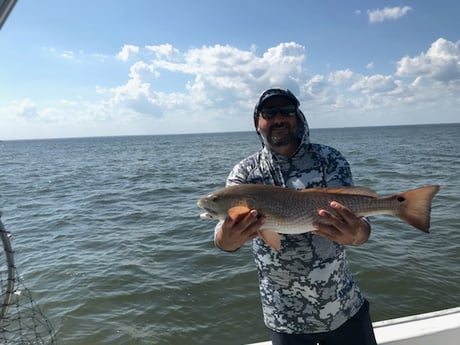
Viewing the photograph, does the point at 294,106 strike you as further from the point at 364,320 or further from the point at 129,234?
the point at 129,234

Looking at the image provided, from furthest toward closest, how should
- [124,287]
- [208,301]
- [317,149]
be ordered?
[124,287] < [208,301] < [317,149]

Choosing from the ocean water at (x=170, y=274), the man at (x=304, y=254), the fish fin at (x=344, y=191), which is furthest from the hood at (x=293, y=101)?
the ocean water at (x=170, y=274)

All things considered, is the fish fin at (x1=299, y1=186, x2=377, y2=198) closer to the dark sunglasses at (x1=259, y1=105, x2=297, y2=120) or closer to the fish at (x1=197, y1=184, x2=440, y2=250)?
the fish at (x1=197, y1=184, x2=440, y2=250)

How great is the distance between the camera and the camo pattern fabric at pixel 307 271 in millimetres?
3107

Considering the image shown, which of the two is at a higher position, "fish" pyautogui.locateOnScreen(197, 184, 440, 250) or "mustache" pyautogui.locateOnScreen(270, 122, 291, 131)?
"mustache" pyautogui.locateOnScreen(270, 122, 291, 131)

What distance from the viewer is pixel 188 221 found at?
15.5m

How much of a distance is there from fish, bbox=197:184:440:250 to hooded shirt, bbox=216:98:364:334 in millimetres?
167

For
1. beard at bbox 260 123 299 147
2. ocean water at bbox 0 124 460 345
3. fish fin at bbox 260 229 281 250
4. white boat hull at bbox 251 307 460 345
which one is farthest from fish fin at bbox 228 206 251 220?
ocean water at bbox 0 124 460 345

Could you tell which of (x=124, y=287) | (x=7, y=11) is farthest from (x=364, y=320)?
(x=124, y=287)

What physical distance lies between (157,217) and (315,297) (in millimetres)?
14016

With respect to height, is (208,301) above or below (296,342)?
below

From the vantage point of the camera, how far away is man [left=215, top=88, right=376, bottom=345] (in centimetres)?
310

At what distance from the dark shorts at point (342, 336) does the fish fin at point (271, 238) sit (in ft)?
2.51

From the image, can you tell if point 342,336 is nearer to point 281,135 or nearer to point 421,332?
point 421,332
